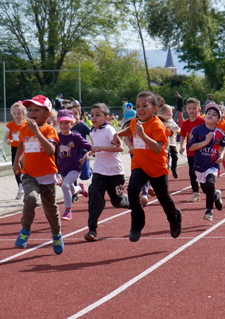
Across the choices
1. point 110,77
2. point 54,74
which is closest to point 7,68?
point 54,74

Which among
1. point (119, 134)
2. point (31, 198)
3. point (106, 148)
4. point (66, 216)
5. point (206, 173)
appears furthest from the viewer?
point (66, 216)

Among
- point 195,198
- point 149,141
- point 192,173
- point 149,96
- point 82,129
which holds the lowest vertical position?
point 195,198

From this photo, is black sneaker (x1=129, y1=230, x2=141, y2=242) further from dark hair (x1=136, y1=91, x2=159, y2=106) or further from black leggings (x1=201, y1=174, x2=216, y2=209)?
black leggings (x1=201, y1=174, x2=216, y2=209)

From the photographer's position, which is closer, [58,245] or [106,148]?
A: [58,245]

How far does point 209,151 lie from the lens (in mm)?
8156

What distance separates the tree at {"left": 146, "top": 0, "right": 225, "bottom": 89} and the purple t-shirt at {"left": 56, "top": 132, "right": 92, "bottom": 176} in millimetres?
50690

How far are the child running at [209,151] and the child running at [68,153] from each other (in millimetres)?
1632

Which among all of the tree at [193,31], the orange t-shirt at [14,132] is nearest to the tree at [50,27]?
the tree at [193,31]

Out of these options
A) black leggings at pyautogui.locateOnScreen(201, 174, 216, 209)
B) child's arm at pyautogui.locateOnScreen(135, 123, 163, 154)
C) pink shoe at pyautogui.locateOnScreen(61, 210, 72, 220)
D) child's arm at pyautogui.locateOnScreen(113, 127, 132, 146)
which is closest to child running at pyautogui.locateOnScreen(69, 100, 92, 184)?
pink shoe at pyautogui.locateOnScreen(61, 210, 72, 220)

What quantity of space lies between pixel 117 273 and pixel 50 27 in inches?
2273

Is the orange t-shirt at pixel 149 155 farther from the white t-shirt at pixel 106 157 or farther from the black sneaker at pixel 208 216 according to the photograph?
the black sneaker at pixel 208 216

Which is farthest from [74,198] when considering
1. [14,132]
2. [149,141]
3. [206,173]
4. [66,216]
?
[149,141]

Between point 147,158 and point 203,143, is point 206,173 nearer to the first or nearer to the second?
point 203,143

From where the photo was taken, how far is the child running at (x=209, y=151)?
803 cm
